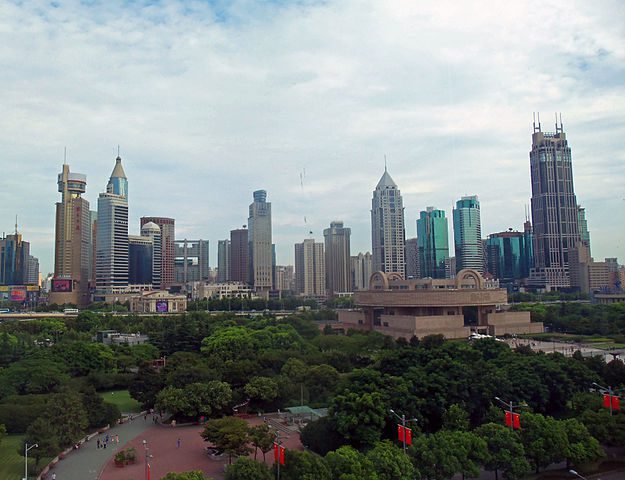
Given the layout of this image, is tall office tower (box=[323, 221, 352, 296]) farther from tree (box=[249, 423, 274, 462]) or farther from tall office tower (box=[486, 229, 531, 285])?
tree (box=[249, 423, 274, 462])

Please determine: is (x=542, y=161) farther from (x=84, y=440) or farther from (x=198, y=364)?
(x=84, y=440)

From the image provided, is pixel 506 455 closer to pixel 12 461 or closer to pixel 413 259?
pixel 12 461

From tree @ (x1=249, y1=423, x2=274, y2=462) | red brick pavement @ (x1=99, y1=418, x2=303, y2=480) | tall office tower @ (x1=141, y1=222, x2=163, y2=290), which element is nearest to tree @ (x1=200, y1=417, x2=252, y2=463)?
tree @ (x1=249, y1=423, x2=274, y2=462)

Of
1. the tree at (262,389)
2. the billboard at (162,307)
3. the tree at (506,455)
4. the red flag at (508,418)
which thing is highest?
the billboard at (162,307)

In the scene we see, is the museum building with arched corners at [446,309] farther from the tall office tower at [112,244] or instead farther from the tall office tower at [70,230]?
the tall office tower at [70,230]

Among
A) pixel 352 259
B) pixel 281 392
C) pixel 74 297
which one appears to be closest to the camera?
pixel 281 392

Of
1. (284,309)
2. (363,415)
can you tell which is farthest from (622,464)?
(284,309)

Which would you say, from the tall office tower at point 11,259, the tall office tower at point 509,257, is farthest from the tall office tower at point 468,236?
the tall office tower at point 11,259

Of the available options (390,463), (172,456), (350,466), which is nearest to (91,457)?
(172,456)
